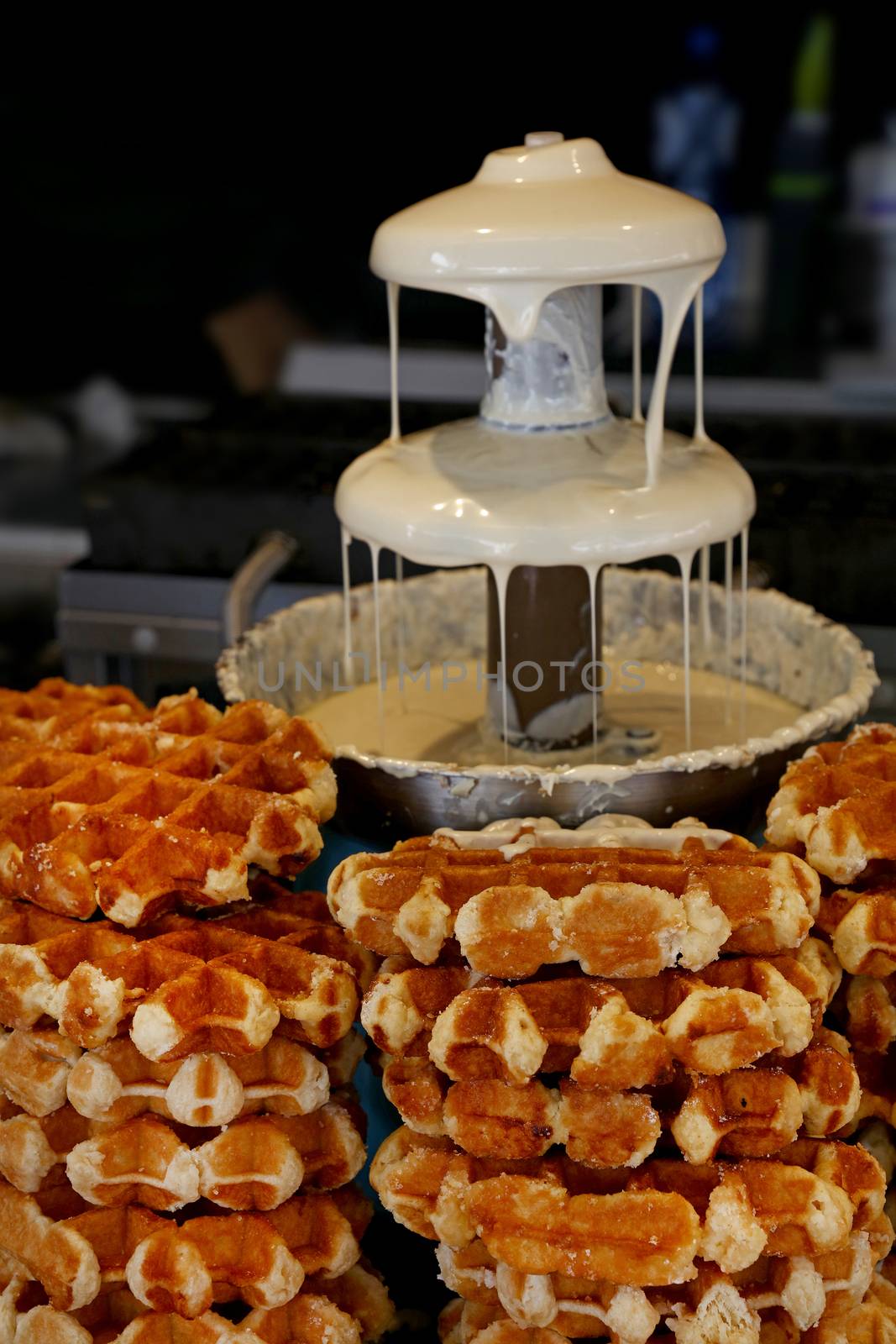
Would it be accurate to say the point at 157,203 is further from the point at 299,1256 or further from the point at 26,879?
the point at 299,1256

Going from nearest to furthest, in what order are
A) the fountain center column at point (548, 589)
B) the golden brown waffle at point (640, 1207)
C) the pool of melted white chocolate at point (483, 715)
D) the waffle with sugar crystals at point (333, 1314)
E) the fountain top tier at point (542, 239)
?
the golden brown waffle at point (640, 1207)
the waffle with sugar crystals at point (333, 1314)
the fountain top tier at point (542, 239)
the fountain center column at point (548, 589)
the pool of melted white chocolate at point (483, 715)

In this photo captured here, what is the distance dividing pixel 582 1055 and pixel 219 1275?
1.04 feet

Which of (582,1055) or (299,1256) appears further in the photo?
(299,1256)

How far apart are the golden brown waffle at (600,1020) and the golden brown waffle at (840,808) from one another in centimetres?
9

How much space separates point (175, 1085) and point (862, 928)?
51 centimetres

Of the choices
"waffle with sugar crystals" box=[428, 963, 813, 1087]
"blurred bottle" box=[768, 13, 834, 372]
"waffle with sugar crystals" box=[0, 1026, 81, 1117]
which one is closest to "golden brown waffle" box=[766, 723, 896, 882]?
"waffle with sugar crystals" box=[428, 963, 813, 1087]

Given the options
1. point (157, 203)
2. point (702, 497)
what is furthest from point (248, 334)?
point (702, 497)

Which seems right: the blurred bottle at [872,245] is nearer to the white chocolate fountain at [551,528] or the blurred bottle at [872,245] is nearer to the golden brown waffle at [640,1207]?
the white chocolate fountain at [551,528]

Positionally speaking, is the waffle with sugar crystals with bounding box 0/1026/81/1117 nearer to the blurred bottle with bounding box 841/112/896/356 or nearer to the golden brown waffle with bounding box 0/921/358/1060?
the golden brown waffle with bounding box 0/921/358/1060

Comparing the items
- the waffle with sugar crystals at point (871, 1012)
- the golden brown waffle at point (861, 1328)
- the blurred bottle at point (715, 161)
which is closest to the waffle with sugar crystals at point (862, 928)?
the waffle with sugar crystals at point (871, 1012)

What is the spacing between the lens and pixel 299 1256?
1244 millimetres

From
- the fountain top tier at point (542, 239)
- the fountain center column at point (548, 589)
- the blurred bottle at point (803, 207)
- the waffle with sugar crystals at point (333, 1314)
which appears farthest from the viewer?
the blurred bottle at point (803, 207)

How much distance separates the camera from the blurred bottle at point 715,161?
10.2 feet

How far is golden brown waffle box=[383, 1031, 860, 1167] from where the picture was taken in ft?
3.76
